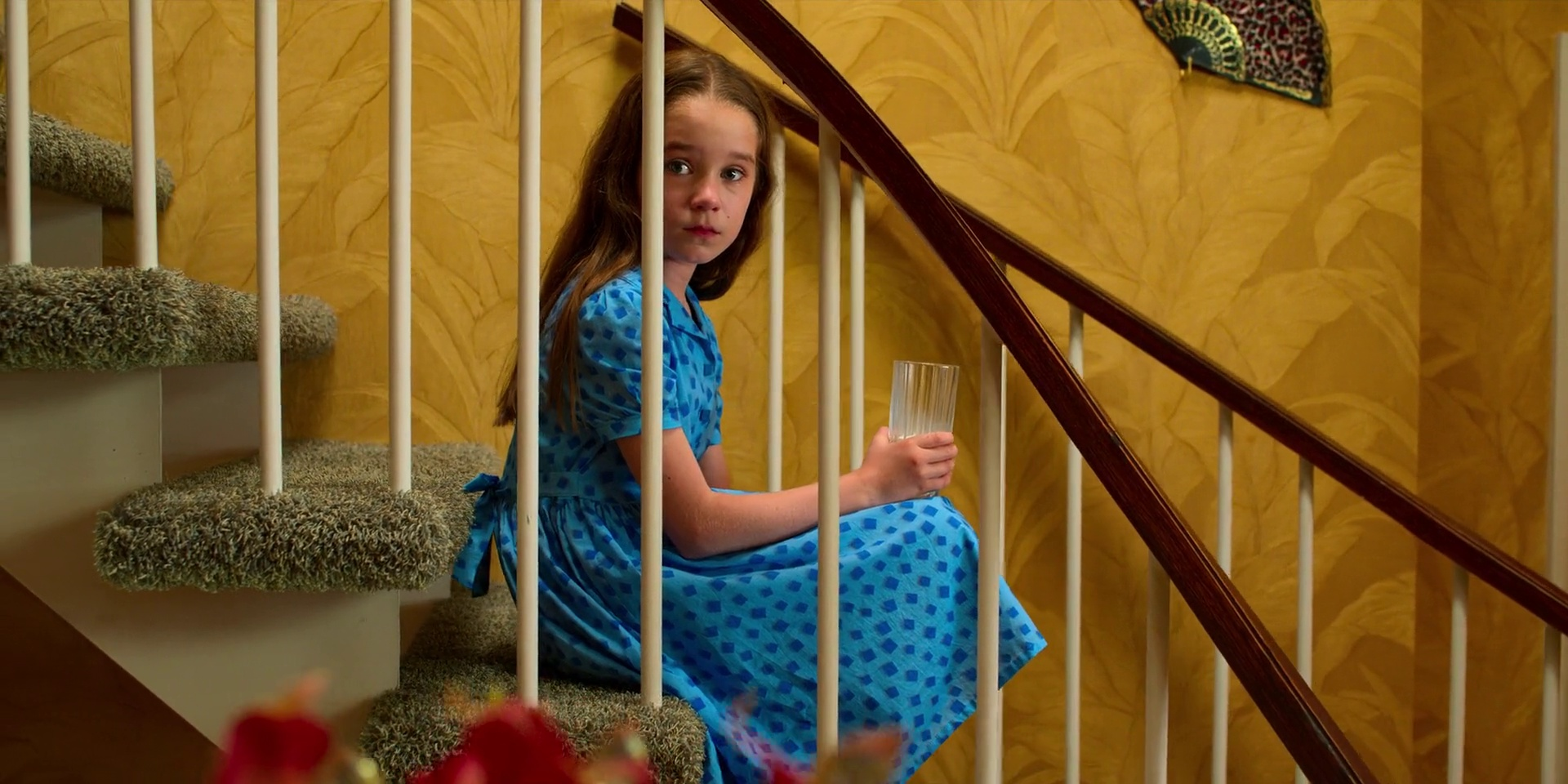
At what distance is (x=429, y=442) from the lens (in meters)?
1.79

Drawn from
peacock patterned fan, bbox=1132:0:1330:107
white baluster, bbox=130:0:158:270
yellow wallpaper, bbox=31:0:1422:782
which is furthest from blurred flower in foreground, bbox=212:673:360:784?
peacock patterned fan, bbox=1132:0:1330:107

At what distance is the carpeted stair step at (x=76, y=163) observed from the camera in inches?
51.0

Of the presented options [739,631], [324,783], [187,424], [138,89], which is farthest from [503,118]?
[324,783]

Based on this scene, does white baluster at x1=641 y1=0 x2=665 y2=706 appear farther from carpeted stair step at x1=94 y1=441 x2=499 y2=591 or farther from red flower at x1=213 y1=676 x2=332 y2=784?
red flower at x1=213 y1=676 x2=332 y2=784

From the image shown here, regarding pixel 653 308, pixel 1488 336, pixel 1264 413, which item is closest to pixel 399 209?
pixel 653 308

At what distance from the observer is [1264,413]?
1592 mm

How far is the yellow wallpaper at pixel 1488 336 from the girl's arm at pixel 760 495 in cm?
127

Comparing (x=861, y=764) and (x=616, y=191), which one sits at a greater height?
(x=616, y=191)

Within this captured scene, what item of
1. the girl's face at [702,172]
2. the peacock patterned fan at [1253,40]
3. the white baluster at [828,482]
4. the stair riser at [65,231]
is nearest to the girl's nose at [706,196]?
the girl's face at [702,172]

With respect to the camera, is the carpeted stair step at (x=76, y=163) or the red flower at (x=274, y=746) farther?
the carpeted stair step at (x=76, y=163)

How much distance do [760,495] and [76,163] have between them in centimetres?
96

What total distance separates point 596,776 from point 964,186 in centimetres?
168

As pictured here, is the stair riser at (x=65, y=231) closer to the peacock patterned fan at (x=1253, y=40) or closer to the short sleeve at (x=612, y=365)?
the short sleeve at (x=612, y=365)

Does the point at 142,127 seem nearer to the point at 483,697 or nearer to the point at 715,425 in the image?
the point at 483,697
